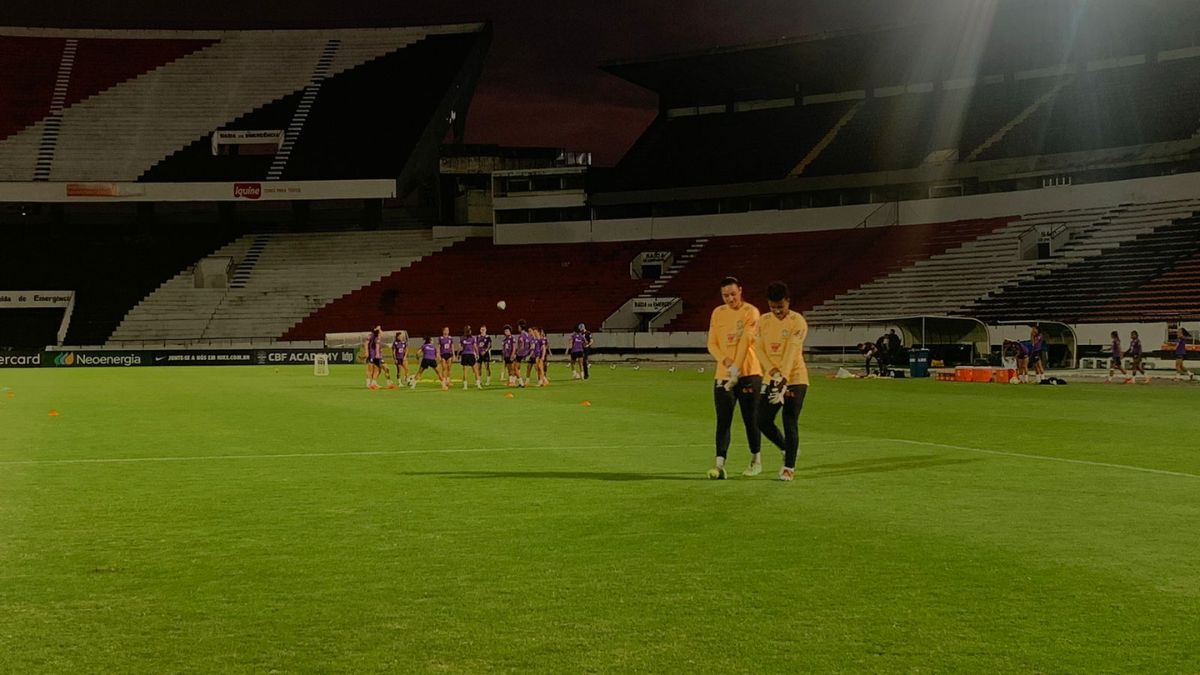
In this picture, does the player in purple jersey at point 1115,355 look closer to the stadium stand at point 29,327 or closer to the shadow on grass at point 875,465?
the shadow on grass at point 875,465

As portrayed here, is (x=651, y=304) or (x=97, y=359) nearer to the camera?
(x=97, y=359)

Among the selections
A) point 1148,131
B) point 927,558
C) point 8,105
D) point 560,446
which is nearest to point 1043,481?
point 927,558

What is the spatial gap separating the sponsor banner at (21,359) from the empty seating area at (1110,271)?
45.4m

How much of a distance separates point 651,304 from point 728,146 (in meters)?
13.7

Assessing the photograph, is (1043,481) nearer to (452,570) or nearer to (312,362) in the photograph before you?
(452,570)

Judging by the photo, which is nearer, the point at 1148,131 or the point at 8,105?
the point at 1148,131

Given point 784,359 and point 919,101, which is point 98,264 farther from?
point 784,359

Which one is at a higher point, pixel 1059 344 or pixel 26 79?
pixel 26 79

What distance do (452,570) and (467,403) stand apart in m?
20.0

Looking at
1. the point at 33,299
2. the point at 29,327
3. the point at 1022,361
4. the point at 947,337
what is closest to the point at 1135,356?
the point at 1022,361

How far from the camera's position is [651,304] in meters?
65.2

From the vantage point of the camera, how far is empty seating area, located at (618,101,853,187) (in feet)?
230

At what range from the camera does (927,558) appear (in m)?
8.49

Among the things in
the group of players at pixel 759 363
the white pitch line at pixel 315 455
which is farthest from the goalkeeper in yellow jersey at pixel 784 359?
the white pitch line at pixel 315 455
